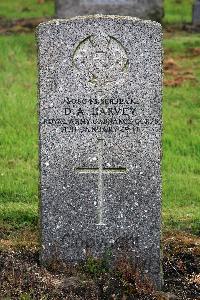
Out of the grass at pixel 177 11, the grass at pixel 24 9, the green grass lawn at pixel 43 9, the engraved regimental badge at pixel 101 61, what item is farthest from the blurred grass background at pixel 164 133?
the grass at pixel 24 9

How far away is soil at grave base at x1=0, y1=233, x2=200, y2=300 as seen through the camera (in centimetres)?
629

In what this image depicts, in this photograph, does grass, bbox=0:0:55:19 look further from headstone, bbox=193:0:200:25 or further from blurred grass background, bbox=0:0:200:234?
blurred grass background, bbox=0:0:200:234

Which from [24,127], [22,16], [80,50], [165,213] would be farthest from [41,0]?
[80,50]

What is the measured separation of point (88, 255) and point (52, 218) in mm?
414

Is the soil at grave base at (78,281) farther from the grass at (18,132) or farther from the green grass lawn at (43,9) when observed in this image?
the green grass lawn at (43,9)

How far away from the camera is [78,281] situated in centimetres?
650

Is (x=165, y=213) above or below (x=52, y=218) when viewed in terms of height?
below

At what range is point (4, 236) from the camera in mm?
7762

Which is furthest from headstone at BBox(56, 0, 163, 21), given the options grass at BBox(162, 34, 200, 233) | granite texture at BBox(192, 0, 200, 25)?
grass at BBox(162, 34, 200, 233)

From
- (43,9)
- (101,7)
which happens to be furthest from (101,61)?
(43,9)

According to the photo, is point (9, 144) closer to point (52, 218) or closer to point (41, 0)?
point (52, 218)

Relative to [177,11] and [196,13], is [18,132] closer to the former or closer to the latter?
[196,13]

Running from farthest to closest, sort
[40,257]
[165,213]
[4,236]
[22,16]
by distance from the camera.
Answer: [22,16] < [165,213] < [4,236] < [40,257]

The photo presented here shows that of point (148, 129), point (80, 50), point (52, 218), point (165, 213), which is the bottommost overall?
point (165, 213)
